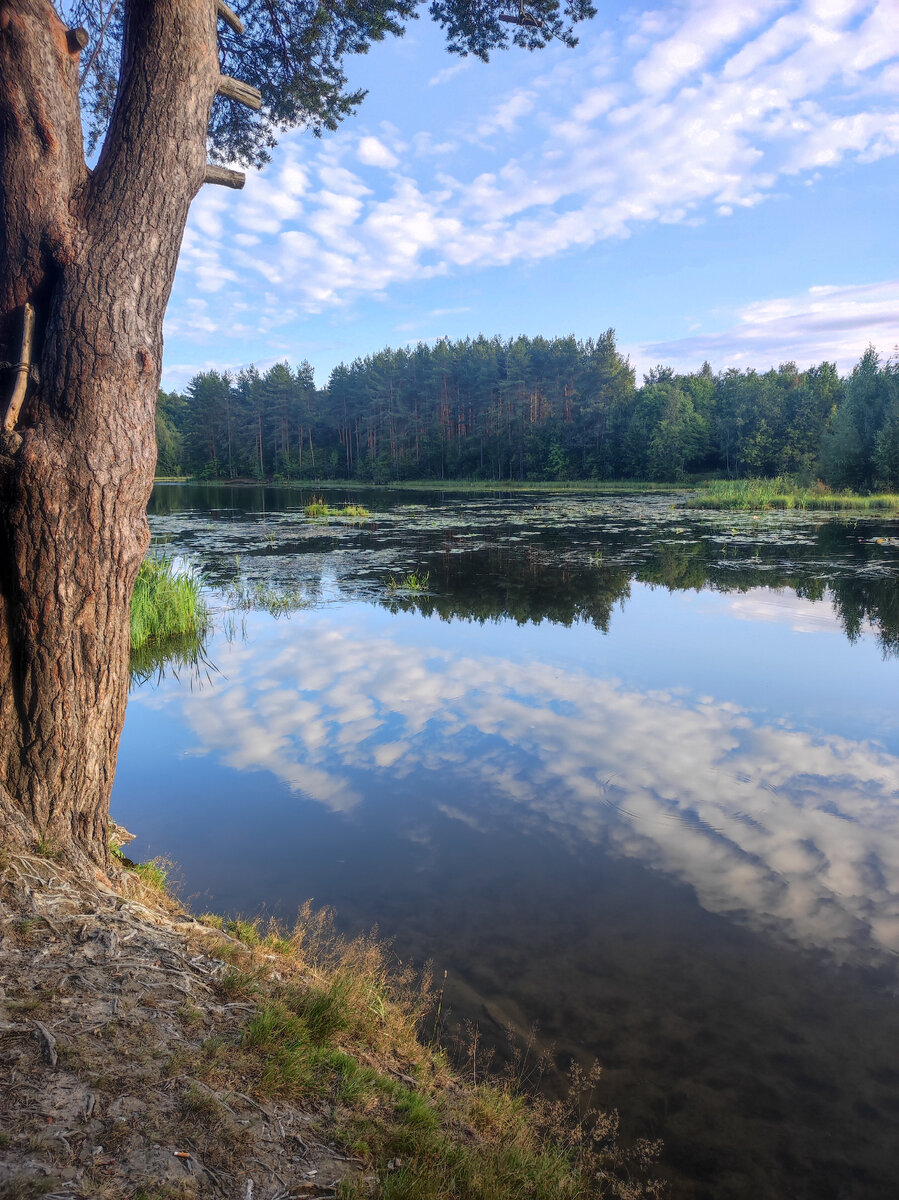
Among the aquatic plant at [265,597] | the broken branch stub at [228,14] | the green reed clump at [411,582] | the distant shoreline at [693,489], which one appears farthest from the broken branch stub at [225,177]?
the distant shoreline at [693,489]

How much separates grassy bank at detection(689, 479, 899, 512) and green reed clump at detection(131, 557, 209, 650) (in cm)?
2755

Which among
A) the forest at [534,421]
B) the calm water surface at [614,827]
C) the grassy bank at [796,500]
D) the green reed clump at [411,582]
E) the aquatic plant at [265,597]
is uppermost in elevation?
the forest at [534,421]

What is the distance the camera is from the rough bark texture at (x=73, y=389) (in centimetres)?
295

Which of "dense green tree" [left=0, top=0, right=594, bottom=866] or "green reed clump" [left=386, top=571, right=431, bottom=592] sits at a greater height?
"dense green tree" [left=0, top=0, right=594, bottom=866]

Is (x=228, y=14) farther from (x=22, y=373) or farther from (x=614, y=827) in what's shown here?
(x=614, y=827)

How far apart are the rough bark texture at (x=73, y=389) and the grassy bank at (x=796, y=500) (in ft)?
105

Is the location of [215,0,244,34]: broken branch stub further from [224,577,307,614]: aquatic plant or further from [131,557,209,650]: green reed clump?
[224,577,307,614]: aquatic plant

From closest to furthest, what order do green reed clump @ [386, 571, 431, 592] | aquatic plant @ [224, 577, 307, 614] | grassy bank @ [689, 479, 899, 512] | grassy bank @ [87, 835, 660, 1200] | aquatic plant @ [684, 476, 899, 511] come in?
grassy bank @ [87, 835, 660, 1200] < aquatic plant @ [224, 577, 307, 614] < green reed clump @ [386, 571, 431, 592] < grassy bank @ [689, 479, 899, 512] < aquatic plant @ [684, 476, 899, 511]

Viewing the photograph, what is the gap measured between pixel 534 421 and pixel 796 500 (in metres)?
29.9

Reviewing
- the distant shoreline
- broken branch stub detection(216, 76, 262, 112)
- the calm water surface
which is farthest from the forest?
broken branch stub detection(216, 76, 262, 112)

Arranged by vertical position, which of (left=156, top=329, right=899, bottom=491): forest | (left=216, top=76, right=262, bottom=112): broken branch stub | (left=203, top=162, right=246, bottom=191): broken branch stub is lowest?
(left=203, top=162, right=246, bottom=191): broken branch stub

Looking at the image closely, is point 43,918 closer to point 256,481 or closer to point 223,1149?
point 223,1149

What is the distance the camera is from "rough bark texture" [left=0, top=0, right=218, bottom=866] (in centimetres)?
295

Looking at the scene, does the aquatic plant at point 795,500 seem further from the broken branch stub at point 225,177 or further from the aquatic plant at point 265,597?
the broken branch stub at point 225,177
